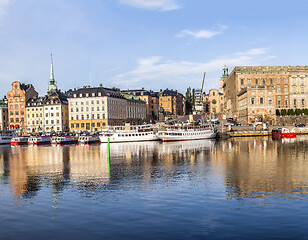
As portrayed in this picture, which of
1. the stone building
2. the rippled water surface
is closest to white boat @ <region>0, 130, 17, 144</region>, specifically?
the stone building

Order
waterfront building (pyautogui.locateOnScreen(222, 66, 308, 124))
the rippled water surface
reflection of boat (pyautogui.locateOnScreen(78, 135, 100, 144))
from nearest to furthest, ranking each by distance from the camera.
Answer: the rippled water surface → reflection of boat (pyautogui.locateOnScreen(78, 135, 100, 144)) → waterfront building (pyautogui.locateOnScreen(222, 66, 308, 124))

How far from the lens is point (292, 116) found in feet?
550

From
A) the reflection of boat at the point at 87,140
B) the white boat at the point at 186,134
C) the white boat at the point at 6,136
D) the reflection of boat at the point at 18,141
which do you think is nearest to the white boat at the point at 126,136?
the reflection of boat at the point at 87,140

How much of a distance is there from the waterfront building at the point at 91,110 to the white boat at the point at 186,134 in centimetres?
6108

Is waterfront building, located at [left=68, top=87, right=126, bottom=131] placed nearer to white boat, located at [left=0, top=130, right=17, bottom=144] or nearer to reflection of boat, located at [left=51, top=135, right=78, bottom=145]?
white boat, located at [left=0, top=130, right=17, bottom=144]

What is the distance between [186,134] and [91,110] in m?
75.9

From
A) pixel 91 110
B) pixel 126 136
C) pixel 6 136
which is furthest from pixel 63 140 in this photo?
pixel 91 110

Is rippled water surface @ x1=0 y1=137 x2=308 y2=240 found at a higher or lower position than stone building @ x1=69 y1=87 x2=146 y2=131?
lower

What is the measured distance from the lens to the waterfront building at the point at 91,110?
193000 millimetres

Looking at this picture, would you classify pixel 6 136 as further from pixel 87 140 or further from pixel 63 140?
pixel 87 140

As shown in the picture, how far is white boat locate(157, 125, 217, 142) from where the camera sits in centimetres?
12925

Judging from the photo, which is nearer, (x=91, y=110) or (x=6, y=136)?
(x=6, y=136)

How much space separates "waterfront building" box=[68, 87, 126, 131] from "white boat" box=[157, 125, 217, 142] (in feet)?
200

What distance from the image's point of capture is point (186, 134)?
133250 mm
